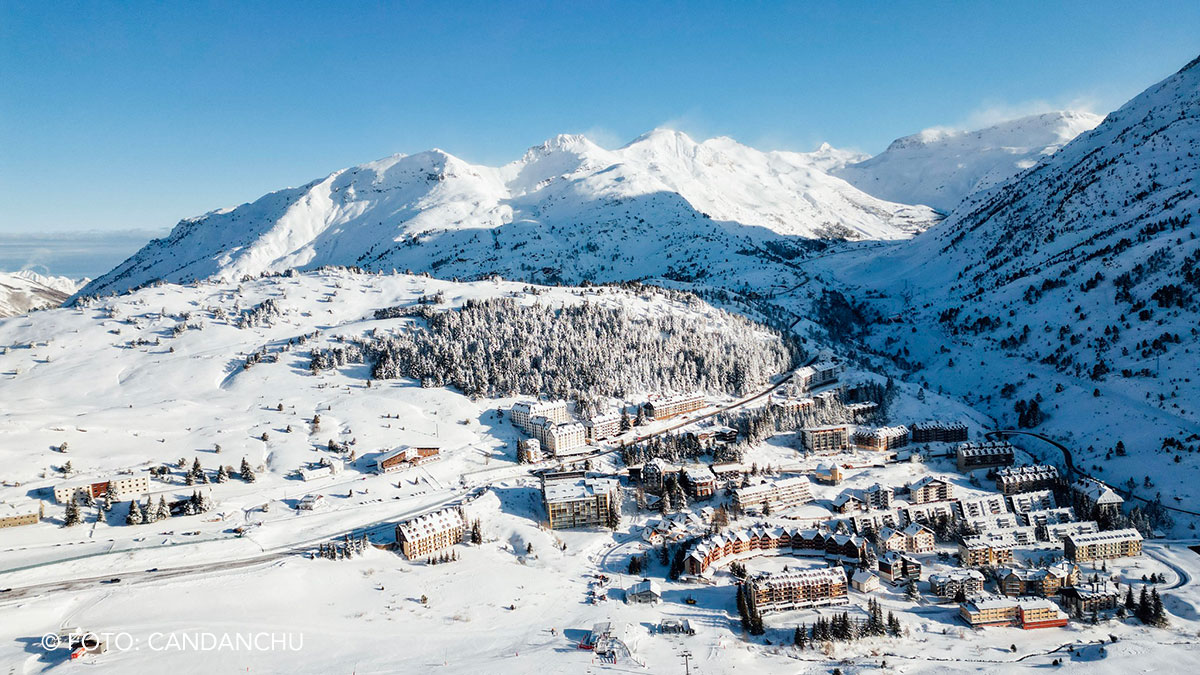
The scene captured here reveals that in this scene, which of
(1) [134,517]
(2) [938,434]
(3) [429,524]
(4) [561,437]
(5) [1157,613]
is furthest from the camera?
(2) [938,434]

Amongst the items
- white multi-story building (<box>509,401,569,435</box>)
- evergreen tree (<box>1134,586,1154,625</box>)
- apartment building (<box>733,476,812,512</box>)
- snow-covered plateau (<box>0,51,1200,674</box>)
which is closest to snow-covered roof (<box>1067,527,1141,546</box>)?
snow-covered plateau (<box>0,51,1200,674</box>)

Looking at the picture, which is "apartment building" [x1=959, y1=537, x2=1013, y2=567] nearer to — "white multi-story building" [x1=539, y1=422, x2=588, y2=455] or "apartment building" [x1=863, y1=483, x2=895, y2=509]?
"apartment building" [x1=863, y1=483, x2=895, y2=509]

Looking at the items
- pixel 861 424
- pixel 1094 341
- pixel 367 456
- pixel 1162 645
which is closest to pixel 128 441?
pixel 367 456

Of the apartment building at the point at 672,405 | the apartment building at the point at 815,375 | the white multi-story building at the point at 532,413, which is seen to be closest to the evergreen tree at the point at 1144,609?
the apartment building at the point at 672,405

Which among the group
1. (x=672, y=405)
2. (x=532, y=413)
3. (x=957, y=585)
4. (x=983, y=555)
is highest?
(x=532, y=413)

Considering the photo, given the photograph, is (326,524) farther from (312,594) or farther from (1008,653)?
(1008,653)

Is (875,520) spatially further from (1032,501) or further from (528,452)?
(528,452)

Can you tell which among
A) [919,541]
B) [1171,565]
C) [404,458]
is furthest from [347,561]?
[1171,565]
